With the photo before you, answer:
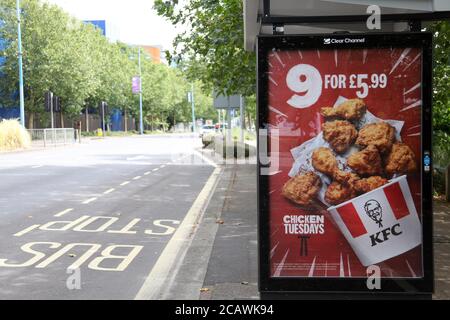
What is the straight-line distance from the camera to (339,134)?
449 centimetres

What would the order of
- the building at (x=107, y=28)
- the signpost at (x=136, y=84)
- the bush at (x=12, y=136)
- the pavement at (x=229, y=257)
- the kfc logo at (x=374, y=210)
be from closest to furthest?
the kfc logo at (x=374, y=210), the pavement at (x=229, y=257), the bush at (x=12, y=136), the signpost at (x=136, y=84), the building at (x=107, y=28)

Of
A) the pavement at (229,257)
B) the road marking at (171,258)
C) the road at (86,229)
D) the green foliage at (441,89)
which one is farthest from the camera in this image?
the green foliage at (441,89)

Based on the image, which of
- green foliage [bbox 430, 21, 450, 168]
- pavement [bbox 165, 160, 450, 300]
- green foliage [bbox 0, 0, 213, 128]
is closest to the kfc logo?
pavement [bbox 165, 160, 450, 300]

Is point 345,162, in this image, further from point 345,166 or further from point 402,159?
point 402,159

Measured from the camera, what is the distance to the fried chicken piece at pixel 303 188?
4.55m

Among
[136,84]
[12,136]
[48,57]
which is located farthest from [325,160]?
[136,84]

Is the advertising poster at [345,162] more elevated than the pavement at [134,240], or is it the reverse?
the advertising poster at [345,162]

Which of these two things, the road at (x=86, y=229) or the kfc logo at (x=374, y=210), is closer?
the kfc logo at (x=374, y=210)

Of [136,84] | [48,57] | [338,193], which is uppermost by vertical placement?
A: [48,57]

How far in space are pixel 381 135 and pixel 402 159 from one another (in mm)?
262

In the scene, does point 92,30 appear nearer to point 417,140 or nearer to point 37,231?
point 37,231

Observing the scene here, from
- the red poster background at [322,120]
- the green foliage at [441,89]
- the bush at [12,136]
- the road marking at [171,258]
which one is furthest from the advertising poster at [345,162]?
the bush at [12,136]

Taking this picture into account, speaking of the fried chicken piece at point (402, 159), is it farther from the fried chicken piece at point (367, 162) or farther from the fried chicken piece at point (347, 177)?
the fried chicken piece at point (347, 177)

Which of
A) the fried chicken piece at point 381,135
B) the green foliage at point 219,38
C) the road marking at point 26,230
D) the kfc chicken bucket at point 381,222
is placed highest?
the green foliage at point 219,38
